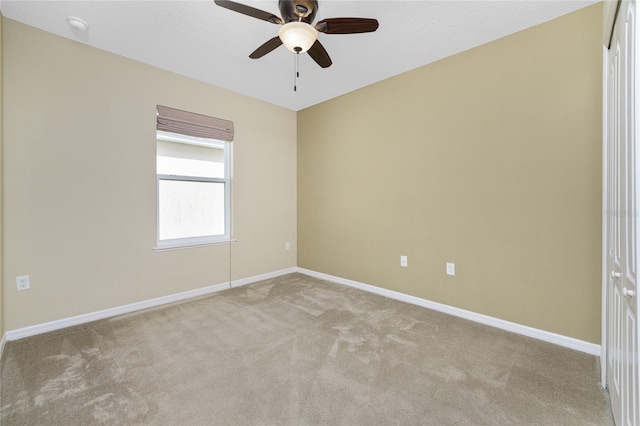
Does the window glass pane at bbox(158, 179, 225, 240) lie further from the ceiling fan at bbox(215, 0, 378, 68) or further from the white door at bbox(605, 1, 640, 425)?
the white door at bbox(605, 1, 640, 425)

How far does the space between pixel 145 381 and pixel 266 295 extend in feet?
5.59

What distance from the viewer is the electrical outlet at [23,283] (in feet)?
7.64

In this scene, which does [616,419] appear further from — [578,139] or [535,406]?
[578,139]

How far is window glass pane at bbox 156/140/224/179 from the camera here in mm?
3223

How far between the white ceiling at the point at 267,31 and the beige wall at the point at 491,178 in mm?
242

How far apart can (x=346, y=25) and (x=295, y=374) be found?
7.69ft

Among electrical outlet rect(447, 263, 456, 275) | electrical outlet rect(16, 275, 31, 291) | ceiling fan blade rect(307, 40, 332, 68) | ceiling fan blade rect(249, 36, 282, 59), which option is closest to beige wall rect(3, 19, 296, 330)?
electrical outlet rect(16, 275, 31, 291)

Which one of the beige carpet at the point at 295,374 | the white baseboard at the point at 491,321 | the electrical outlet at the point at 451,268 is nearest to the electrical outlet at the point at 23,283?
the beige carpet at the point at 295,374

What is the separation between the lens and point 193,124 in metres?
3.31

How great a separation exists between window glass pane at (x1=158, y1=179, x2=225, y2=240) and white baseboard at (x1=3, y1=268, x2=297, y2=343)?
2.27 feet

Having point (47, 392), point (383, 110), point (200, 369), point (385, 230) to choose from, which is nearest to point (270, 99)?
point (383, 110)

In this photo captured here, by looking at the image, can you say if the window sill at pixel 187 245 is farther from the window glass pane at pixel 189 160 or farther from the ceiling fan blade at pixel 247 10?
the ceiling fan blade at pixel 247 10

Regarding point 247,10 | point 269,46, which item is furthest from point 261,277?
point 247,10

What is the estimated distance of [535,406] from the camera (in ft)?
5.12
